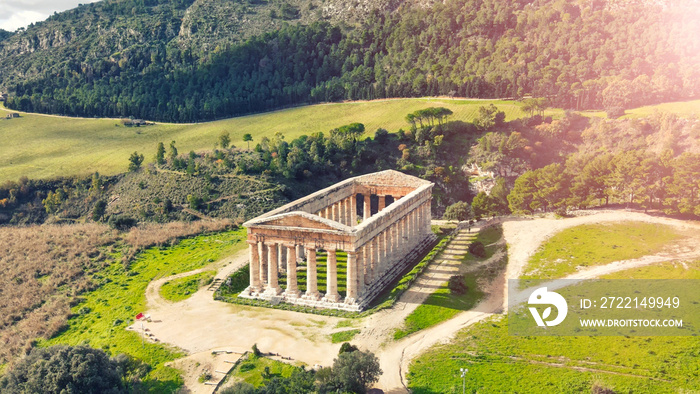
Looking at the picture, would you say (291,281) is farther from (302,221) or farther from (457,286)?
(457,286)

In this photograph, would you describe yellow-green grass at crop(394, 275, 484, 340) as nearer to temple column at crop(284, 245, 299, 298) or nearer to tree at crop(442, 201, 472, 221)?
temple column at crop(284, 245, 299, 298)

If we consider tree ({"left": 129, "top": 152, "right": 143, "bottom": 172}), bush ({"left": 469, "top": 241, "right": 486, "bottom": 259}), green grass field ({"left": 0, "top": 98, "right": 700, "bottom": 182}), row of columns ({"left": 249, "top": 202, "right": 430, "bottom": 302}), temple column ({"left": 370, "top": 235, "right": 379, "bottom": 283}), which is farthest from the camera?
green grass field ({"left": 0, "top": 98, "right": 700, "bottom": 182})

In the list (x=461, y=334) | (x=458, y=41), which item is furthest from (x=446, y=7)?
(x=461, y=334)

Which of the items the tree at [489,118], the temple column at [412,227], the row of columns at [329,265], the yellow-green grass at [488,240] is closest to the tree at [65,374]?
the row of columns at [329,265]

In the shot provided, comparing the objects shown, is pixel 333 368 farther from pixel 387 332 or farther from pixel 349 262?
pixel 349 262

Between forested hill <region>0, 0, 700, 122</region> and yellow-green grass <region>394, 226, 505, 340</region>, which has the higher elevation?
forested hill <region>0, 0, 700, 122</region>

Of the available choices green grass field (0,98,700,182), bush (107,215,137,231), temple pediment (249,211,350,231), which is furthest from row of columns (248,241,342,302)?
green grass field (0,98,700,182)
